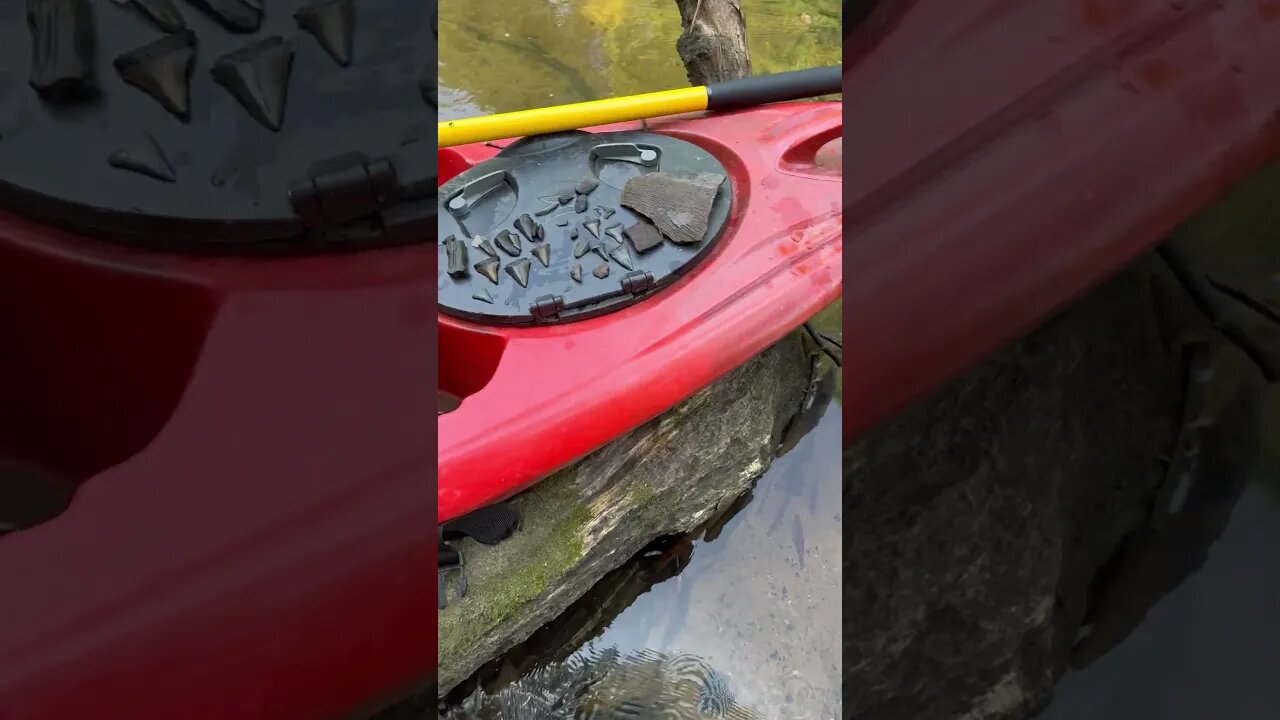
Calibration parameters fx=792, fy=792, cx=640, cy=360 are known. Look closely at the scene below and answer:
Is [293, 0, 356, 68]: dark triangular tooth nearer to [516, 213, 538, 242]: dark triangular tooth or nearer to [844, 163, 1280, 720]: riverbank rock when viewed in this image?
[844, 163, 1280, 720]: riverbank rock

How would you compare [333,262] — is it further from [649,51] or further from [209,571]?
[649,51]

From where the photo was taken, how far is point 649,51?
1768 millimetres

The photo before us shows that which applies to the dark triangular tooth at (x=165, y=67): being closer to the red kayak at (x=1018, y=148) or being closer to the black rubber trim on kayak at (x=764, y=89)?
the red kayak at (x=1018, y=148)

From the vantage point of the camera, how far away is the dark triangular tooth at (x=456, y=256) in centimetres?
82

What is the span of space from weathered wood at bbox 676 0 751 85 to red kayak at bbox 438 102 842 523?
0.28m

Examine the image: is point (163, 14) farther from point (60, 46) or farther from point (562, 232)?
point (562, 232)

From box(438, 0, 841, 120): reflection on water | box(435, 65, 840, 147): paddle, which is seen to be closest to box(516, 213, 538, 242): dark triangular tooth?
box(435, 65, 840, 147): paddle

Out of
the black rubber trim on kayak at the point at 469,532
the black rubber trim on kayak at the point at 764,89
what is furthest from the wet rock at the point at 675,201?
the black rubber trim on kayak at the point at 469,532

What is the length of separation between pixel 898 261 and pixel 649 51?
5.81 ft

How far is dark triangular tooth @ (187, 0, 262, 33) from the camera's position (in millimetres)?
144

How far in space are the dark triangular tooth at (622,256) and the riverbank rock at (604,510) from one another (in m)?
0.17

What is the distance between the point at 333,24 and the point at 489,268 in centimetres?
68

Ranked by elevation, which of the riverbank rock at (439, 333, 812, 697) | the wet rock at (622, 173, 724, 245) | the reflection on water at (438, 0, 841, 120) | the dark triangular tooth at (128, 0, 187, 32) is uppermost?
the dark triangular tooth at (128, 0, 187, 32)

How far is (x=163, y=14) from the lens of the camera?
147 mm
